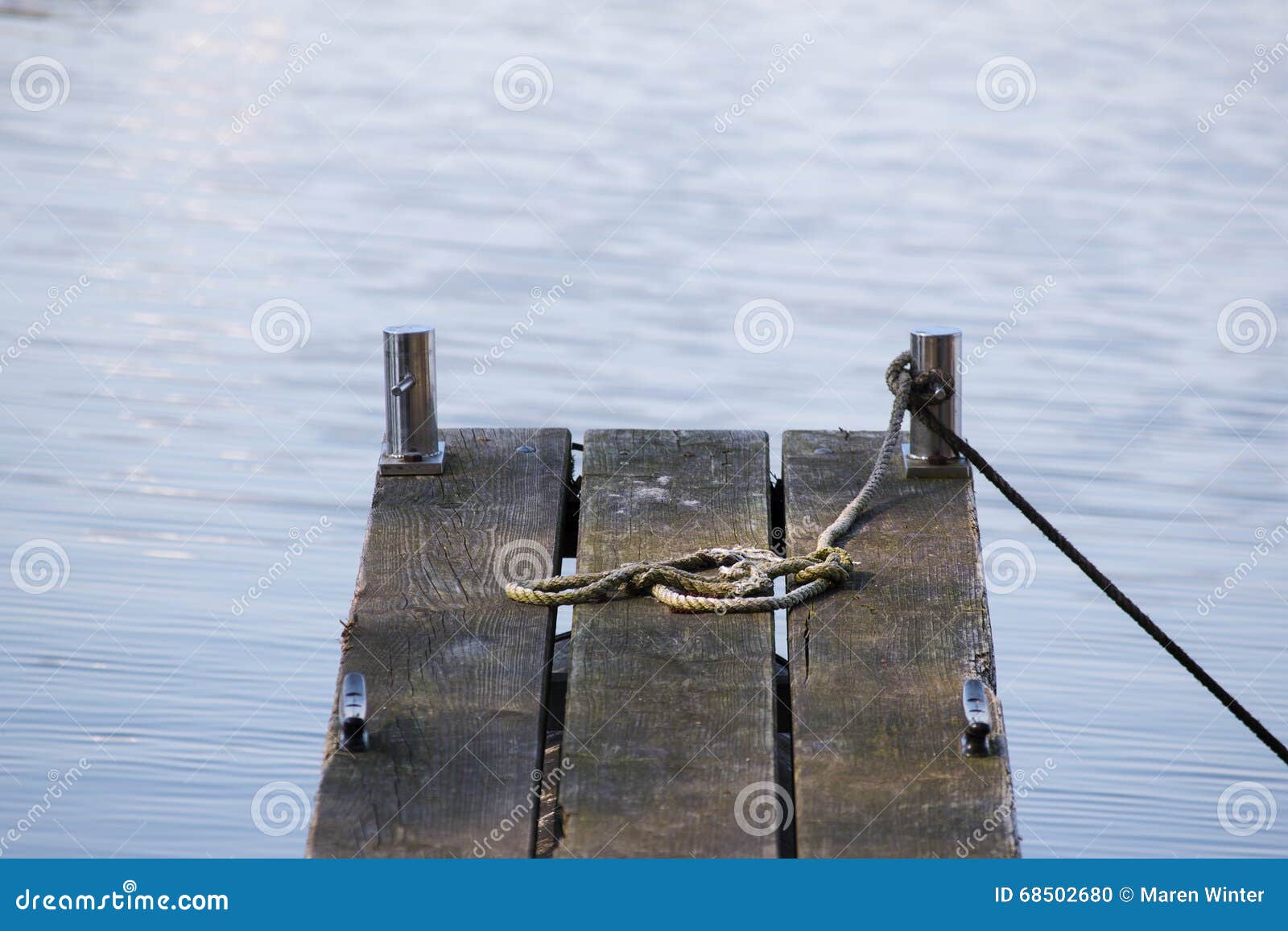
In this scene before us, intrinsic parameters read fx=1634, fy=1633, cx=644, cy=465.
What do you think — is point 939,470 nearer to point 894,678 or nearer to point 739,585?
point 739,585

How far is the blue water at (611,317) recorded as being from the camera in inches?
194

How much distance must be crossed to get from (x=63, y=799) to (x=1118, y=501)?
391 cm

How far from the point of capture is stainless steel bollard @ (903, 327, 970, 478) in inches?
157

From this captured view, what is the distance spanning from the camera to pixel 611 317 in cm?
801

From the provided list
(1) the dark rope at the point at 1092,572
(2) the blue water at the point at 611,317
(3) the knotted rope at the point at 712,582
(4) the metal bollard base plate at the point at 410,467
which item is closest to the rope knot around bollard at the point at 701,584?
(3) the knotted rope at the point at 712,582

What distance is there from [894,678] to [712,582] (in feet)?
1.54

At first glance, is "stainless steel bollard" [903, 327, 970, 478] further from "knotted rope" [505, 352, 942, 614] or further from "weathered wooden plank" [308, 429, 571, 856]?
"weathered wooden plank" [308, 429, 571, 856]

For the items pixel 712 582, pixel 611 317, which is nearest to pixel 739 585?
pixel 712 582

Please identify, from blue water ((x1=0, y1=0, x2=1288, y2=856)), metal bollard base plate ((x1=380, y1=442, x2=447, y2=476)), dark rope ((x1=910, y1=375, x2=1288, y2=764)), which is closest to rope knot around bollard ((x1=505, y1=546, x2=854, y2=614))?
dark rope ((x1=910, y1=375, x2=1288, y2=764))

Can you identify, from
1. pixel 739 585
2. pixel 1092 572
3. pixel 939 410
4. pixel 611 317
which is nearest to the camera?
pixel 739 585

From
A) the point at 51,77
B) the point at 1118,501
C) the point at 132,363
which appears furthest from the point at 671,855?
the point at 51,77

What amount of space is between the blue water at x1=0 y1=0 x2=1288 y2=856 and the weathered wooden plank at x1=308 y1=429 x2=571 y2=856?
118cm

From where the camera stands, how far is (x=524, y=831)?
274 centimetres

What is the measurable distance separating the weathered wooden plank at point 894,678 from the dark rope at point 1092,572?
96mm
